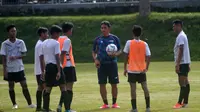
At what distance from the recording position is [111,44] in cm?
1677

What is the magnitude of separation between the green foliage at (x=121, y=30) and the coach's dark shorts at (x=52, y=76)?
25969 millimetres

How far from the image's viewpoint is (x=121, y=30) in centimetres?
4541

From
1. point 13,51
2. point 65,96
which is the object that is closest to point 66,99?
point 65,96

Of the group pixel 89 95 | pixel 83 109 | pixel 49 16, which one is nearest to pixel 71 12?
pixel 49 16

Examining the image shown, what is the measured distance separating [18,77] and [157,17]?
29680 millimetres

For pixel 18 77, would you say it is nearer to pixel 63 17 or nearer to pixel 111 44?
pixel 111 44

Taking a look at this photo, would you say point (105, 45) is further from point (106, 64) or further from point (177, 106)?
point (177, 106)

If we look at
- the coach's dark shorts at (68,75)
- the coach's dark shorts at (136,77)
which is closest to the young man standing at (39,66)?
the coach's dark shorts at (68,75)

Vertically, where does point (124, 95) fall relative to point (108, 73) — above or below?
below

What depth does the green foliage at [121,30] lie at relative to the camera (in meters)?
42.3

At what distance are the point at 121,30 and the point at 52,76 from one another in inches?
1210

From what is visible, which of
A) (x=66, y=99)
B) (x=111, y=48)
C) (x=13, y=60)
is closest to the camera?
(x=66, y=99)

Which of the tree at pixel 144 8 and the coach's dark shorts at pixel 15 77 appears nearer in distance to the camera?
the coach's dark shorts at pixel 15 77

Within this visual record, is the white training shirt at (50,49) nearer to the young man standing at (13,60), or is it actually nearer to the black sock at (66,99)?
the black sock at (66,99)
